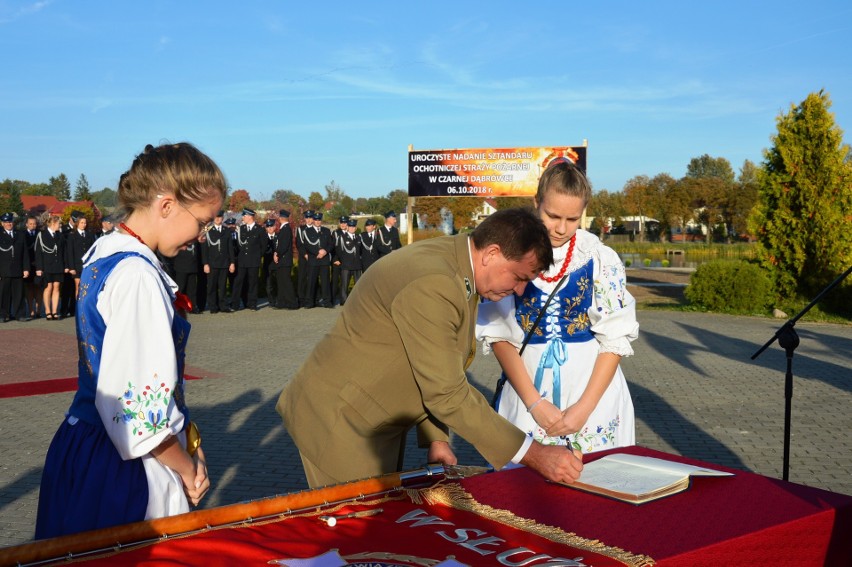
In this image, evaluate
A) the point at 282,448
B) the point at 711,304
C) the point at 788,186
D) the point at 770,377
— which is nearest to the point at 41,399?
the point at 282,448

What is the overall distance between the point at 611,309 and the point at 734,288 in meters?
16.8

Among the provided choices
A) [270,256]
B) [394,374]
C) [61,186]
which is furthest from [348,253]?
[61,186]

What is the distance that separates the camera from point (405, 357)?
281 centimetres

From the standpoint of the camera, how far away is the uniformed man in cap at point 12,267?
57.9 feet

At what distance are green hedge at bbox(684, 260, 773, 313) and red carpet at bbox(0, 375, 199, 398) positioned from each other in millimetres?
13113

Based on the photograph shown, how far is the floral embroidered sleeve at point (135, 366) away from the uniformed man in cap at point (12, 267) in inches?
687

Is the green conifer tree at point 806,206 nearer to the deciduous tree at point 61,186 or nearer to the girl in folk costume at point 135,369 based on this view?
the girl in folk costume at point 135,369

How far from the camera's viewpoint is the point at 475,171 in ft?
79.3

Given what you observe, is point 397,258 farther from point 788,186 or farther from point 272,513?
point 788,186

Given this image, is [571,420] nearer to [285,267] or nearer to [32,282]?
[285,267]

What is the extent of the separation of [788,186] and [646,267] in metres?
19.2

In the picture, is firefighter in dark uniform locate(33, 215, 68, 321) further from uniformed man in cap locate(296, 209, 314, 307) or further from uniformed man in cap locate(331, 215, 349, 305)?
uniformed man in cap locate(331, 215, 349, 305)

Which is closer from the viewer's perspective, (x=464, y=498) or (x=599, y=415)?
(x=464, y=498)

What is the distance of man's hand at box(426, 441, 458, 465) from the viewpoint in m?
3.12
